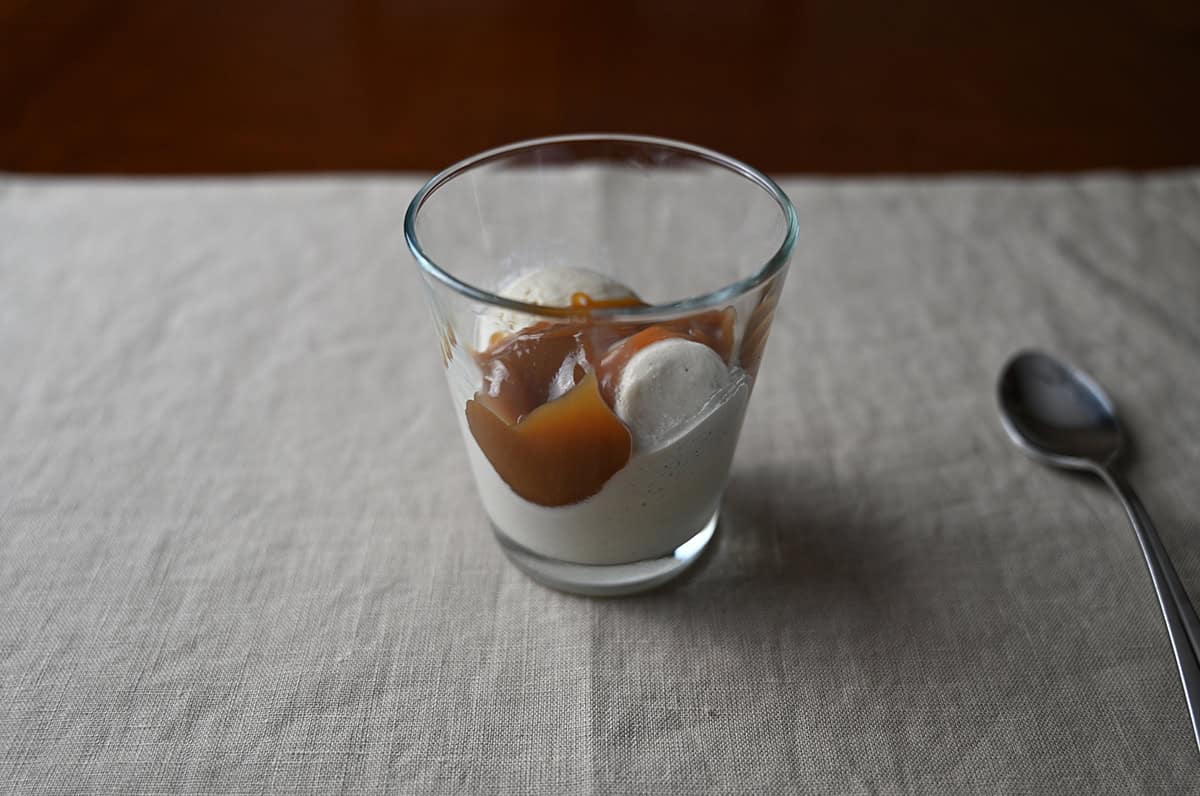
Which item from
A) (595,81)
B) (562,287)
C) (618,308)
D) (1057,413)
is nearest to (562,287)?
(562,287)

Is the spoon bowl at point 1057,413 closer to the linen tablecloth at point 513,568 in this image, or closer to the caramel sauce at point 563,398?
the linen tablecloth at point 513,568

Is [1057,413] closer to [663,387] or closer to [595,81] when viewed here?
[663,387]

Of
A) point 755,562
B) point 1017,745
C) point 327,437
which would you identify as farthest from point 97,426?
point 1017,745

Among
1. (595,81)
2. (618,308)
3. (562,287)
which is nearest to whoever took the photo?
(618,308)

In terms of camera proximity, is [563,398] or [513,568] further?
[513,568]

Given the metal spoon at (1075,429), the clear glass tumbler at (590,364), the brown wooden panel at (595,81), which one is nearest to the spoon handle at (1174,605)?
the metal spoon at (1075,429)

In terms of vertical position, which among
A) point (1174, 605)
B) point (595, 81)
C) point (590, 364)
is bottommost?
point (595, 81)

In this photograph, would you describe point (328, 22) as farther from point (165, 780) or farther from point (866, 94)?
point (165, 780)
